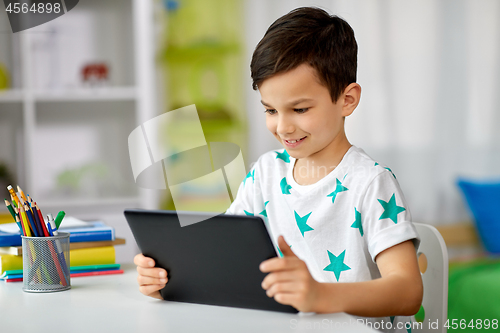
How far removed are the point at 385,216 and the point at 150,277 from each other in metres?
0.38

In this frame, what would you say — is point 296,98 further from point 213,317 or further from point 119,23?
point 119,23

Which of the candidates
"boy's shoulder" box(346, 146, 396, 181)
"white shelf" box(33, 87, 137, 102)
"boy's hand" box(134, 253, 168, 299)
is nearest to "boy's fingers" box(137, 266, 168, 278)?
"boy's hand" box(134, 253, 168, 299)

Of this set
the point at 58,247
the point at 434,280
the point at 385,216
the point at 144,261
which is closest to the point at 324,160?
the point at 385,216

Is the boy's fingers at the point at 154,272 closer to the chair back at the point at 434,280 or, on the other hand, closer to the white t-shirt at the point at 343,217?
the white t-shirt at the point at 343,217

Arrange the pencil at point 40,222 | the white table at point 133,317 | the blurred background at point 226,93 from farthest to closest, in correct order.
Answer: the blurred background at point 226,93
the pencil at point 40,222
the white table at point 133,317

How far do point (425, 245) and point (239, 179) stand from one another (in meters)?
0.40

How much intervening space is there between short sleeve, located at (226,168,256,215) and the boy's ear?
0.26 metres

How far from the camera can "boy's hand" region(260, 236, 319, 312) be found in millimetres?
628

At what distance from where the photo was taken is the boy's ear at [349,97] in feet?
2.99

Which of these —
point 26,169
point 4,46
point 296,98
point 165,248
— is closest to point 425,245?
point 296,98

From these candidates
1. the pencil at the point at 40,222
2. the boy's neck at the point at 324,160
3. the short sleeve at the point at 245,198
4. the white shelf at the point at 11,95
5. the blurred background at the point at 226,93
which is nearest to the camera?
the pencil at the point at 40,222

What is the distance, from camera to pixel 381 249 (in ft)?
2.55

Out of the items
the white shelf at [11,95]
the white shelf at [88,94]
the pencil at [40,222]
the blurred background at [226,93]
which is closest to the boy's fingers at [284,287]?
the pencil at [40,222]

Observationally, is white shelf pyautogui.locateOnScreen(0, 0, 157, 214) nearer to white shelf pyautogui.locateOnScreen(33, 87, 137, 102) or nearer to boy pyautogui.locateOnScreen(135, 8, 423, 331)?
white shelf pyautogui.locateOnScreen(33, 87, 137, 102)
